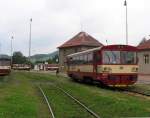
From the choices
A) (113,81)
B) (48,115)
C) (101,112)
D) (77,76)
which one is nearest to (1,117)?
(48,115)

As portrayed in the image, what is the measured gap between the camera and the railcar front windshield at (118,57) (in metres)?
32.0

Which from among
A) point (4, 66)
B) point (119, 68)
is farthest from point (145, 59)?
point (119, 68)

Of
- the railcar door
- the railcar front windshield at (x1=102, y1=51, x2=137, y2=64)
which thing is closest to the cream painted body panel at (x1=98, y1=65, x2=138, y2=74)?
the railcar front windshield at (x1=102, y1=51, x2=137, y2=64)

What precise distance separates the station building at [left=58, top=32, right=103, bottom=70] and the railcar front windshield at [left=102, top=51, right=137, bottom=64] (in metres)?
69.4

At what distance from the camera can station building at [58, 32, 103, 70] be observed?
103019mm

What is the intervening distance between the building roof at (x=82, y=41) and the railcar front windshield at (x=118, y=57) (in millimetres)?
69723

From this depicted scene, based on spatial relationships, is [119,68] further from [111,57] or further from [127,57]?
[127,57]

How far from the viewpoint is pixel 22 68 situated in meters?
118

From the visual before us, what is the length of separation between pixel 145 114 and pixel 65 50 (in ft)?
299

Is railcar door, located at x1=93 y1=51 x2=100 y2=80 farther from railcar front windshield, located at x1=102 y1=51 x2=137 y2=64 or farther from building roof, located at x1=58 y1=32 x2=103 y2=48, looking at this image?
building roof, located at x1=58 y1=32 x2=103 y2=48

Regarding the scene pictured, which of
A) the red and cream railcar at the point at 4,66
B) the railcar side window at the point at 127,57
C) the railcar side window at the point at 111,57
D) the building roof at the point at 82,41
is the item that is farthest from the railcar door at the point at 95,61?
the building roof at the point at 82,41

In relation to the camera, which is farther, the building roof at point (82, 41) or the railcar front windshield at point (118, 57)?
the building roof at point (82, 41)

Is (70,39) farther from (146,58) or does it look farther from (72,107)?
(72,107)

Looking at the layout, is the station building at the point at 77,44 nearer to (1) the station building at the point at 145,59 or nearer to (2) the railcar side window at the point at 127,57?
(1) the station building at the point at 145,59
